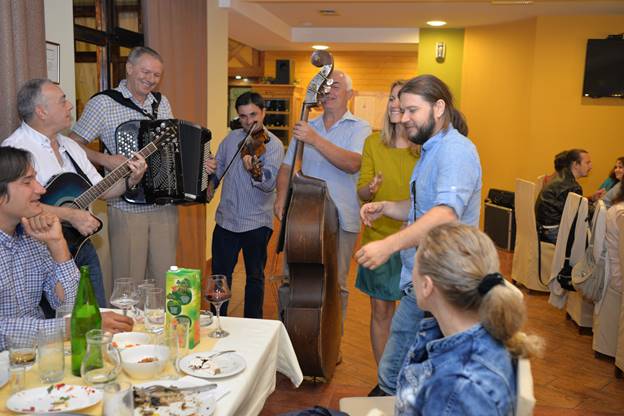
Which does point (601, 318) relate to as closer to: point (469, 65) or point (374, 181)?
point (374, 181)

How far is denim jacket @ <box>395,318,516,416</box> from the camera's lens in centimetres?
115

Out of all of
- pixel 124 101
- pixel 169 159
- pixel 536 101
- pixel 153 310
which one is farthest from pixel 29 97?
pixel 536 101

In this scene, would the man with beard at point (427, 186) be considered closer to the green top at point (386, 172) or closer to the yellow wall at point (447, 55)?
the green top at point (386, 172)

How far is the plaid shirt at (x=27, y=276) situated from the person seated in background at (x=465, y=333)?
1214mm

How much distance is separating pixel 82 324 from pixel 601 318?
3010 mm

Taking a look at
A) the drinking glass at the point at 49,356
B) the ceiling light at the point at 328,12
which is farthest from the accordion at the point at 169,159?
the ceiling light at the point at 328,12

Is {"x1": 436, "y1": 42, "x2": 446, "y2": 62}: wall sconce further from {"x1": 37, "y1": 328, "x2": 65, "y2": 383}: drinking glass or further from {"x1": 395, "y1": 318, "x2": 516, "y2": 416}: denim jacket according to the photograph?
{"x1": 37, "y1": 328, "x2": 65, "y2": 383}: drinking glass

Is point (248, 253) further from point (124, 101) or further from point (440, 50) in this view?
point (440, 50)

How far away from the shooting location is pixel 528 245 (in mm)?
5016

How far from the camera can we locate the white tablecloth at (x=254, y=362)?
150 centimetres

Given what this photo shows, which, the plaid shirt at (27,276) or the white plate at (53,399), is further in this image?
the plaid shirt at (27,276)

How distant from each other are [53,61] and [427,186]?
208 centimetres

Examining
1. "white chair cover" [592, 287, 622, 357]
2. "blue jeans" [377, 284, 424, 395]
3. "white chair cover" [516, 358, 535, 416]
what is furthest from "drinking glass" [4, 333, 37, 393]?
"white chair cover" [592, 287, 622, 357]

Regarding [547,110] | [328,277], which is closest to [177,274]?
[328,277]
